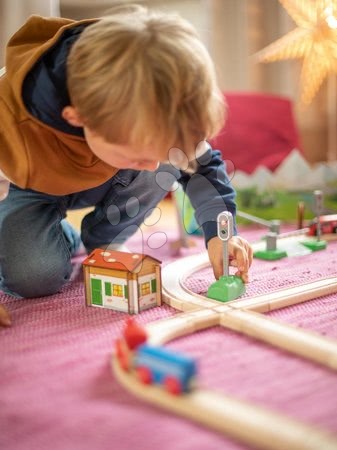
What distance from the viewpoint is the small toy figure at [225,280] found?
2.72 ft

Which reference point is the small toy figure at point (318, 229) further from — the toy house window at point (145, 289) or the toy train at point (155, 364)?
the toy train at point (155, 364)

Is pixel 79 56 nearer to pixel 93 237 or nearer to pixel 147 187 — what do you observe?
pixel 147 187

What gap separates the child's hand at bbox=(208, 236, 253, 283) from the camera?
890mm

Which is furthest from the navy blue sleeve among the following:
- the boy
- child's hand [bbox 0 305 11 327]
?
child's hand [bbox 0 305 11 327]

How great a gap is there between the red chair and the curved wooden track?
2.38 feet

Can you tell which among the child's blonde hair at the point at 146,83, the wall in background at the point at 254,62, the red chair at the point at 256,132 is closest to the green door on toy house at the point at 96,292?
the child's blonde hair at the point at 146,83

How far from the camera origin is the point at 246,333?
73cm

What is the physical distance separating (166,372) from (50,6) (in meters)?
1.21

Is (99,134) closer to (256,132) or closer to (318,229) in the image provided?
(318,229)

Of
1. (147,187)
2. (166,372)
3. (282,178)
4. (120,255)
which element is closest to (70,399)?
(166,372)

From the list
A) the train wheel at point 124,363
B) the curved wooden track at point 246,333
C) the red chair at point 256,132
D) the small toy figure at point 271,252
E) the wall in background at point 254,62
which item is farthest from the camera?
the wall in background at point 254,62

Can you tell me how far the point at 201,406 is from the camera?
0.52 m

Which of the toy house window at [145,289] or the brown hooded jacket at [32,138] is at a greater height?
the brown hooded jacket at [32,138]

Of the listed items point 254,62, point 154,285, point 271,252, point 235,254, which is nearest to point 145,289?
point 154,285
